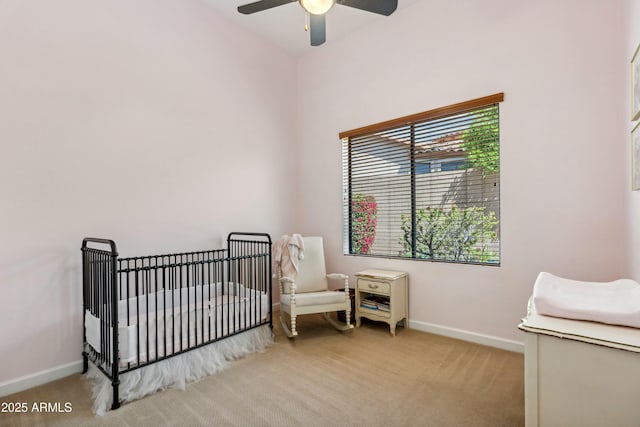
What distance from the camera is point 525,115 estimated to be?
247cm

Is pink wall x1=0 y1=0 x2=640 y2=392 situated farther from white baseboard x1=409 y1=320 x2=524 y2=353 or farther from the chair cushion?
the chair cushion

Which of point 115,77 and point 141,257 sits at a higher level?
point 115,77

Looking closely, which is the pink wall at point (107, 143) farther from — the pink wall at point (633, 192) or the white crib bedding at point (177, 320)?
the pink wall at point (633, 192)

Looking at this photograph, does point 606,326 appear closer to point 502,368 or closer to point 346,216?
point 502,368

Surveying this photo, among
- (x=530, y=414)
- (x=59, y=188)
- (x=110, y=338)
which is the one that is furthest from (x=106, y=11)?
(x=530, y=414)

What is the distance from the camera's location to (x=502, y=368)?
2244mm

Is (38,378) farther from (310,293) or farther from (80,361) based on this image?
(310,293)

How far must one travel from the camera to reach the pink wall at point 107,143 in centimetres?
206

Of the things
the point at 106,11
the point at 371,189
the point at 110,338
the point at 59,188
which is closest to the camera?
the point at 110,338

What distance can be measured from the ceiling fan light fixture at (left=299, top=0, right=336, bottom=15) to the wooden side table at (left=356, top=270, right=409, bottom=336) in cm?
220

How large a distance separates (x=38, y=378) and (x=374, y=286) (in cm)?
261

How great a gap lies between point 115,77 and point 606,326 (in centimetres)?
340

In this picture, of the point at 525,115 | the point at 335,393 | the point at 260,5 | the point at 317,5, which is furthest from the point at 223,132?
the point at 525,115

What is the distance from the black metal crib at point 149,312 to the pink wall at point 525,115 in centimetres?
141
